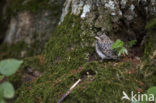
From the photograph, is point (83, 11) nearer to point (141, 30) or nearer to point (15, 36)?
point (141, 30)

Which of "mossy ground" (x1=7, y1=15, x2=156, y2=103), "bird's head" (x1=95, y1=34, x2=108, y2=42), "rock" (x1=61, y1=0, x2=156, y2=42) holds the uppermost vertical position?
"rock" (x1=61, y1=0, x2=156, y2=42)

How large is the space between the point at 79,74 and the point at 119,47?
904 mm

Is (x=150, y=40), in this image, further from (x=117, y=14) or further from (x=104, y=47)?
(x=117, y=14)

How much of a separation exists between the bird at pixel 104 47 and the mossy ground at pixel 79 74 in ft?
0.45

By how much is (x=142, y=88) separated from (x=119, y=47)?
86 cm

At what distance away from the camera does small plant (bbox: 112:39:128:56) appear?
3.68m

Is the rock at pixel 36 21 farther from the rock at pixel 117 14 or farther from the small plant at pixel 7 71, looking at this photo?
the small plant at pixel 7 71

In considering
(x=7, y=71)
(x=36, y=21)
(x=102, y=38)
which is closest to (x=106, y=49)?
(x=102, y=38)


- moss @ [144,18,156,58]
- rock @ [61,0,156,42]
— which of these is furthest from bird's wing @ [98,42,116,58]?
moss @ [144,18,156,58]

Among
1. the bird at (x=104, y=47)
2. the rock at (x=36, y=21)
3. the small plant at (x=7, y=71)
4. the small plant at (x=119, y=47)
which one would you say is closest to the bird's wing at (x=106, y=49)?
the bird at (x=104, y=47)

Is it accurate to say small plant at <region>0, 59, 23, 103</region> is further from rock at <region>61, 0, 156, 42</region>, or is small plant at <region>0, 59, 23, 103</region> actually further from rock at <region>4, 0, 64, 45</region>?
rock at <region>4, 0, 64, 45</region>

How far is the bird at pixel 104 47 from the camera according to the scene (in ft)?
12.8

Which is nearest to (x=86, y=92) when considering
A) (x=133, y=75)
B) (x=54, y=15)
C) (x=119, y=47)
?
(x=133, y=75)

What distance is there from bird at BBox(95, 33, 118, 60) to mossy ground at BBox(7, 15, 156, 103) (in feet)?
0.45
